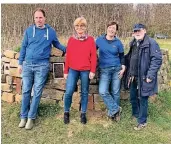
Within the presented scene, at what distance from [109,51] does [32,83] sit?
132 centimetres

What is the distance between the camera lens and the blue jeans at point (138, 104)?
18.3 ft

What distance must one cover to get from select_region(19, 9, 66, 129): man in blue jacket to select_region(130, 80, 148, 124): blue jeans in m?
1.41

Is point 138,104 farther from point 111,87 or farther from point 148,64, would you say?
point 148,64

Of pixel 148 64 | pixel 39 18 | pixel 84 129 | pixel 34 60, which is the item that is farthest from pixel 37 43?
pixel 148 64

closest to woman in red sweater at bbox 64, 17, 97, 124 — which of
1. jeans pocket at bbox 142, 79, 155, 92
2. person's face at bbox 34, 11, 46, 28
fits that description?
person's face at bbox 34, 11, 46, 28

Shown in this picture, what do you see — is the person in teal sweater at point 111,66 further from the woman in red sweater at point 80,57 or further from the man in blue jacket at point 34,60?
the man in blue jacket at point 34,60

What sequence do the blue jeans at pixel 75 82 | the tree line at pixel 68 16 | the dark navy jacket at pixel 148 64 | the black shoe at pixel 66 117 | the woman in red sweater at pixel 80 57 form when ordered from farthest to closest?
the tree line at pixel 68 16
the black shoe at pixel 66 117
the blue jeans at pixel 75 82
the woman in red sweater at pixel 80 57
the dark navy jacket at pixel 148 64

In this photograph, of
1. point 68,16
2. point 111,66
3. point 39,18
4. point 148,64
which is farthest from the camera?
point 68,16

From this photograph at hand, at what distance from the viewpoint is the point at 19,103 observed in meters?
6.51

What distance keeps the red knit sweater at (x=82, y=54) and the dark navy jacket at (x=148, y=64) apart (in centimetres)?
70

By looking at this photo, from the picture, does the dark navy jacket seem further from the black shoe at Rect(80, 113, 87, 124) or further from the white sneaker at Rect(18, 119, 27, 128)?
the white sneaker at Rect(18, 119, 27, 128)

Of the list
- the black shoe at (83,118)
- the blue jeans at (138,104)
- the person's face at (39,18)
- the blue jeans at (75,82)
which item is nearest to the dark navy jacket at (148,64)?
the blue jeans at (138,104)

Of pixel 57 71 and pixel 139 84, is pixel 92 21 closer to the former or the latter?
pixel 57 71

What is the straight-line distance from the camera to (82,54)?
536cm
